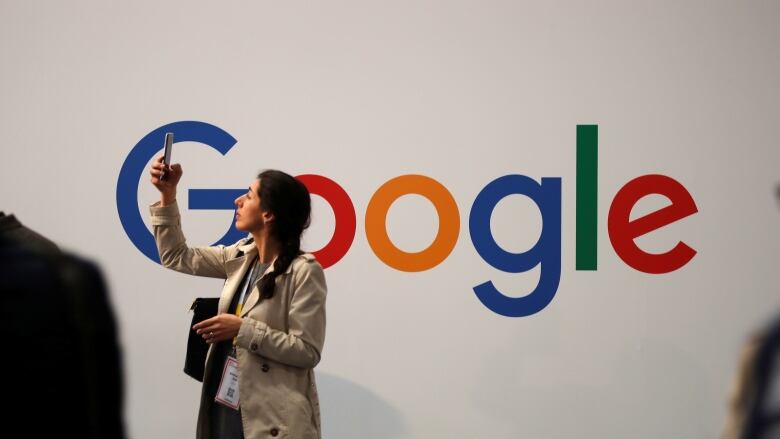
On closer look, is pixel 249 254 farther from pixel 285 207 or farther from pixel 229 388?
pixel 229 388

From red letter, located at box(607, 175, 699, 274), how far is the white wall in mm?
42

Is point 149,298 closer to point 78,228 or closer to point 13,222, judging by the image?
point 78,228

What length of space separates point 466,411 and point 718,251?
132 centimetres

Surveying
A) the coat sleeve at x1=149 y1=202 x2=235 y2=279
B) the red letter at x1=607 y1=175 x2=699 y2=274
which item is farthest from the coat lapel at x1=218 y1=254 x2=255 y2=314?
the red letter at x1=607 y1=175 x2=699 y2=274

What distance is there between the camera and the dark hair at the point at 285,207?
263 cm

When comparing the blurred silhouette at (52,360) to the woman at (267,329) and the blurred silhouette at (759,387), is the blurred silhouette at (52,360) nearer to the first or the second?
→ the blurred silhouette at (759,387)

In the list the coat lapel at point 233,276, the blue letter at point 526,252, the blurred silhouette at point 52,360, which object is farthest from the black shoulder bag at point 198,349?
the blurred silhouette at point 52,360

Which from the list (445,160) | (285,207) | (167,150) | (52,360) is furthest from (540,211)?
(52,360)

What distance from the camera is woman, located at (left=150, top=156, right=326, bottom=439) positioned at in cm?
251

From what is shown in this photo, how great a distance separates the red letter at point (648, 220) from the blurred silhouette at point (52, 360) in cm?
297

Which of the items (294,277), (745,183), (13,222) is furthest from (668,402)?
(13,222)

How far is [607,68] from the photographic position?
3762mm

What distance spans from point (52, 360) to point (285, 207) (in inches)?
61.9

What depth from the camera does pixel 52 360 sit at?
3.57ft
